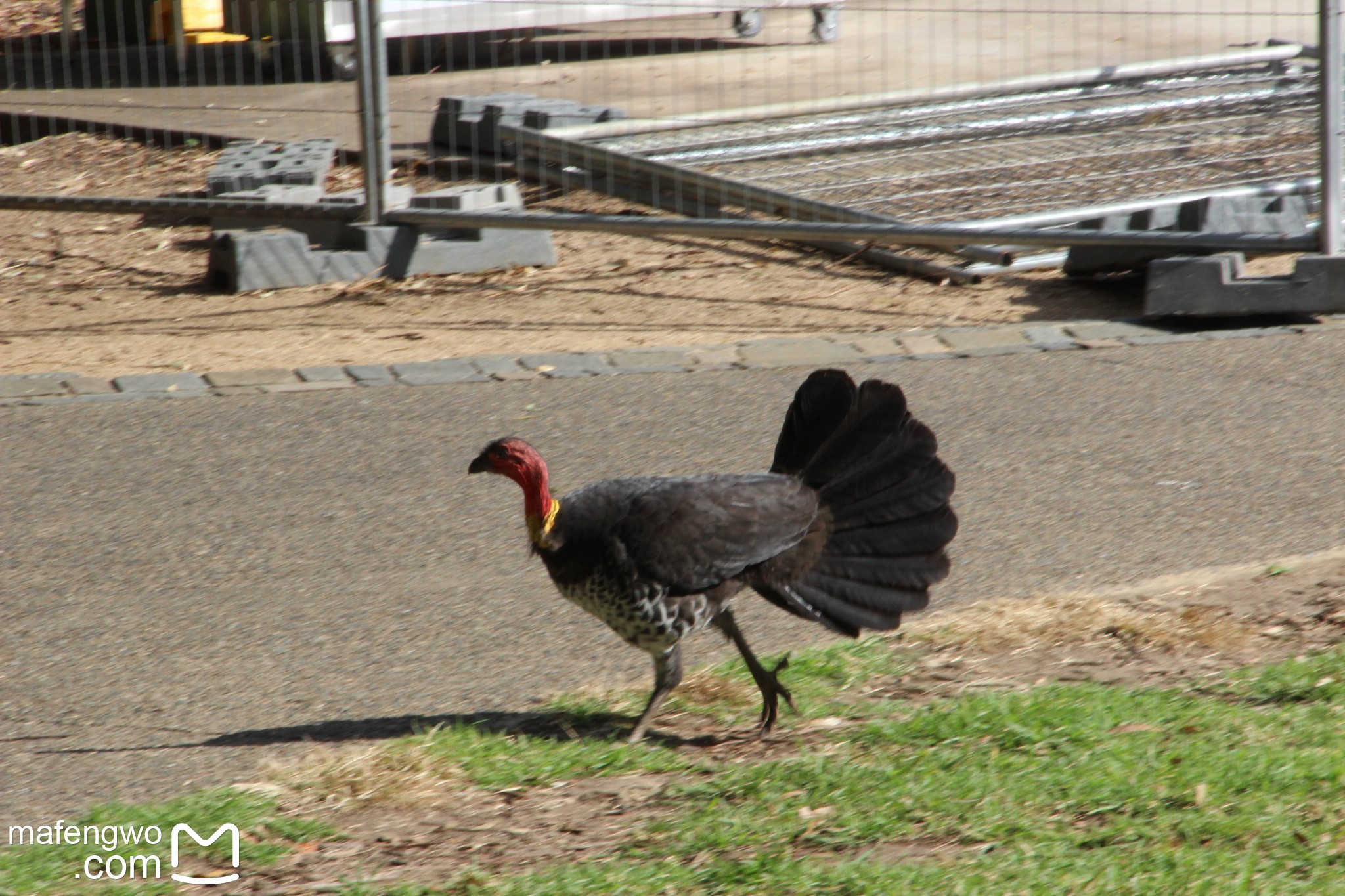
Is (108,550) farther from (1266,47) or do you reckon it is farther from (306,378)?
(1266,47)

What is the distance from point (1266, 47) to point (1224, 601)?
11.0m

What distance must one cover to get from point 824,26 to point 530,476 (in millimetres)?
13827

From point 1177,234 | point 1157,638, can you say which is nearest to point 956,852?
point 1157,638

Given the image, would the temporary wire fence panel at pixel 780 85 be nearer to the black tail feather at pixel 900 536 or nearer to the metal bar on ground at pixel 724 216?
the metal bar on ground at pixel 724 216

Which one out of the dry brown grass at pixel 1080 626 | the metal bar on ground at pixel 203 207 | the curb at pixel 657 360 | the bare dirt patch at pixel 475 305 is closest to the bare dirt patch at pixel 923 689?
the dry brown grass at pixel 1080 626

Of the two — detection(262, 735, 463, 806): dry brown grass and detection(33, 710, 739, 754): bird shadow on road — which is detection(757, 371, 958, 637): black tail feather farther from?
detection(262, 735, 463, 806): dry brown grass

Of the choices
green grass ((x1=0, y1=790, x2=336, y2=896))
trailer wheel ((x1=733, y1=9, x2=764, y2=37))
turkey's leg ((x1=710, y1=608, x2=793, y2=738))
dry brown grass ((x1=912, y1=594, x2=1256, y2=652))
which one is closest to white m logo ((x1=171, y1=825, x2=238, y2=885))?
green grass ((x1=0, y1=790, x2=336, y2=896))

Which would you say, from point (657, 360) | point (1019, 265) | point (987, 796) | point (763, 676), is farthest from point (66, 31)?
point (987, 796)

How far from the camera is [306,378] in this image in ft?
23.5

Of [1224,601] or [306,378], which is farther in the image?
[306,378]

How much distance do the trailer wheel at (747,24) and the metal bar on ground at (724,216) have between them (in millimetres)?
6100

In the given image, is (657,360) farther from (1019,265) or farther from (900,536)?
(900,536)

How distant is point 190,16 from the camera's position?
16.5 meters

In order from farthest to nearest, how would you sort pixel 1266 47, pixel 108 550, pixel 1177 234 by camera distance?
pixel 1266 47
pixel 1177 234
pixel 108 550
